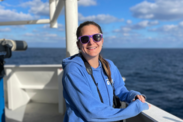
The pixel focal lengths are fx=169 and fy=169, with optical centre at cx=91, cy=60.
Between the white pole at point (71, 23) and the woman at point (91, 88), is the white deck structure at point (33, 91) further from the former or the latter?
the woman at point (91, 88)

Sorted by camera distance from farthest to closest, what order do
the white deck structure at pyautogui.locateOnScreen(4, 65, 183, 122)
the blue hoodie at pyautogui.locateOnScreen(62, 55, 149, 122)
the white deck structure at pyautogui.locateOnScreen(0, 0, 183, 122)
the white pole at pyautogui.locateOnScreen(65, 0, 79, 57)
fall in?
the white deck structure at pyautogui.locateOnScreen(4, 65, 183, 122) < the white deck structure at pyautogui.locateOnScreen(0, 0, 183, 122) < the white pole at pyautogui.locateOnScreen(65, 0, 79, 57) < the blue hoodie at pyautogui.locateOnScreen(62, 55, 149, 122)

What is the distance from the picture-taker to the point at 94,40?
1.23 meters

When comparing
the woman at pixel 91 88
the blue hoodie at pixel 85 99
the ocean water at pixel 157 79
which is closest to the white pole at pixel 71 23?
the ocean water at pixel 157 79

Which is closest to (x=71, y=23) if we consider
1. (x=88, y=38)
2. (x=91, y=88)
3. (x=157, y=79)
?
(x=88, y=38)

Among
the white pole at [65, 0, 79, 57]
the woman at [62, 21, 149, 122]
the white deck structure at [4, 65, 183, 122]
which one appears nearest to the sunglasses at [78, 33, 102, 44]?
the woman at [62, 21, 149, 122]

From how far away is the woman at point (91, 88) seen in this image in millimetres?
1039

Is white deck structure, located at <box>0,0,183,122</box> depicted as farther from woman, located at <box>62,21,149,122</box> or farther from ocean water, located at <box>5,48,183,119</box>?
woman, located at <box>62,21,149,122</box>

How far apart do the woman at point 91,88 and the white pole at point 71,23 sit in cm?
79

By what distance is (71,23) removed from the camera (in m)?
2.03

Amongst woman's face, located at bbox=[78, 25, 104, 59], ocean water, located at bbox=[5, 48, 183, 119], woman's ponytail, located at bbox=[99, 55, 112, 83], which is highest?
woman's face, located at bbox=[78, 25, 104, 59]

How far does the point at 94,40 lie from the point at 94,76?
26 cm

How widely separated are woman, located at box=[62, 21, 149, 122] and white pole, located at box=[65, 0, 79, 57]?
788mm

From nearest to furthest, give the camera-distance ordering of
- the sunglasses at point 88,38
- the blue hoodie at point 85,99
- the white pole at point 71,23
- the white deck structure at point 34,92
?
the blue hoodie at point 85,99 → the sunglasses at point 88,38 → the white pole at point 71,23 → the white deck structure at point 34,92

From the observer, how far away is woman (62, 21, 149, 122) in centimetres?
104
